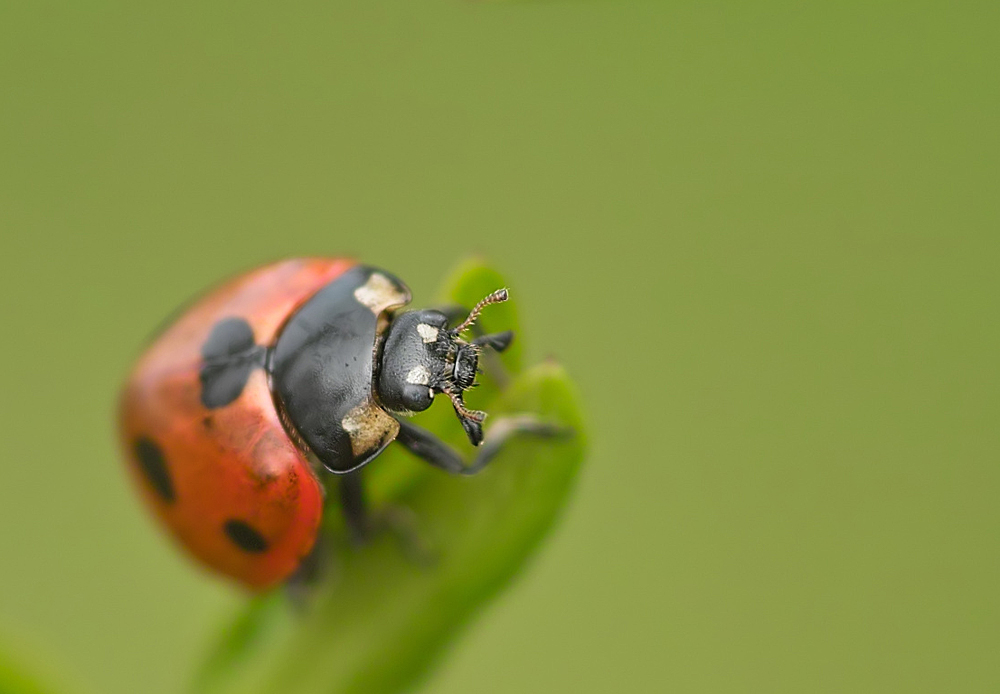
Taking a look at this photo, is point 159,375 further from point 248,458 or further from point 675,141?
point 675,141

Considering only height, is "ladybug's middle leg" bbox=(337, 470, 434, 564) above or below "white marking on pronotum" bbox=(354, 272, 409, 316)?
below

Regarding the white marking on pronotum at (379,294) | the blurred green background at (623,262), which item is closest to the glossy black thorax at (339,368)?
the white marking on pronotum at (379,294)

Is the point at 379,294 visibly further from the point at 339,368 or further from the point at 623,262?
the point at 623,262

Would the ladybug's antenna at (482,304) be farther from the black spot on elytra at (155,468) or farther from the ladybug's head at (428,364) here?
the black spot on elytra at (155,468)

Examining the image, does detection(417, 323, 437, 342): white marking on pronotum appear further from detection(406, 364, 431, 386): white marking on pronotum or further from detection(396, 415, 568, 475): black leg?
detection(396, 415, 568, 475): black leg

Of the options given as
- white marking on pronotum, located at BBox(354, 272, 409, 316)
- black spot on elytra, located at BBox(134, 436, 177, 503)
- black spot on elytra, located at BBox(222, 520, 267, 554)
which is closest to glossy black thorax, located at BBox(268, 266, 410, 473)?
white marking on pronotum, located at BBox(354, 272, 409, 316)

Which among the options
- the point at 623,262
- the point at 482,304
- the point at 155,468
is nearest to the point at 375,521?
the point at 482,304

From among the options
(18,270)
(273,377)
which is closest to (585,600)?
(273,377)
